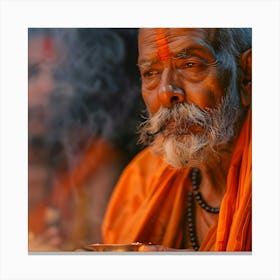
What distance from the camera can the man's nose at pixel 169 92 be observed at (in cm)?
239

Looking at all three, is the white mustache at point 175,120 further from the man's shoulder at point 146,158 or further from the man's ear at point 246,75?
the man's ear at point 246,75

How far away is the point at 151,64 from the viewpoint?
241 cm

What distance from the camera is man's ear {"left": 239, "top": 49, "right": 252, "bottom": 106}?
2.40 metres

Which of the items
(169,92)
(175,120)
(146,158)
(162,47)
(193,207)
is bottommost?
(193,207)

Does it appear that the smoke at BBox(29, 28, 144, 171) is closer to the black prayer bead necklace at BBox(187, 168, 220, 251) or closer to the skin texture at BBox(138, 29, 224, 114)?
the skin texture at BBox(138, 29, 224, 114)

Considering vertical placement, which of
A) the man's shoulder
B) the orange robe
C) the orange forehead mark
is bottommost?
the orange robe

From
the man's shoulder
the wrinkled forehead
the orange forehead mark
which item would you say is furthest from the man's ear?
the man's shoulder

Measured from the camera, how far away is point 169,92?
2.39 metres

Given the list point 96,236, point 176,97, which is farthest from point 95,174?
point 176,97

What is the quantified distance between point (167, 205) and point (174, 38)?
0.62 metres

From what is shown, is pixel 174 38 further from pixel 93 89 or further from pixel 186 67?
pixel 93 89

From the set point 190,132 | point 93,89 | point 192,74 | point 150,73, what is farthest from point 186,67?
point 93,89
